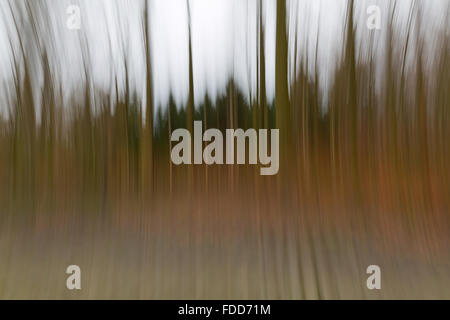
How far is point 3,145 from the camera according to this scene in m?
0.95

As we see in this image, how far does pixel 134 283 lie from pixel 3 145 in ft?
1.67

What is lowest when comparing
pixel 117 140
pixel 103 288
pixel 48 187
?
pixel 103 288

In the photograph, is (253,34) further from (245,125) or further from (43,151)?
(43,151)

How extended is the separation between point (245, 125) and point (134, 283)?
49 centimetres

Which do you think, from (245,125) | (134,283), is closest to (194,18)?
(245,125)

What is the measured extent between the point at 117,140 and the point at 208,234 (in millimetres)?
343

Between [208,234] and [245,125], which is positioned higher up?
[245,125]

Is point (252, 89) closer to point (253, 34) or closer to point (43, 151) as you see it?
point (253, 34)

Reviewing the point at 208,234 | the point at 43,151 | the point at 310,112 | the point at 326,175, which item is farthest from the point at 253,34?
the point at 43,151

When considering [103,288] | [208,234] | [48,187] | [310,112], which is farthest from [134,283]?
[310,112]

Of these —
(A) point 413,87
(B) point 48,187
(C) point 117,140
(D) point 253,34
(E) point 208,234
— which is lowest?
(E) point 208,234

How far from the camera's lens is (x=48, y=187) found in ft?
3.07

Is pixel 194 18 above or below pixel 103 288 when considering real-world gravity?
above

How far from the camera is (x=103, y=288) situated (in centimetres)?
88
